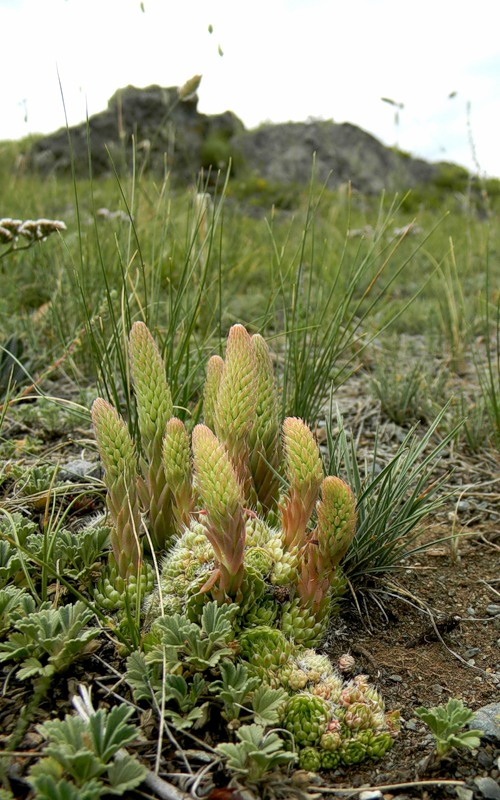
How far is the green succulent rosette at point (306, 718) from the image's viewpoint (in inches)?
66.1

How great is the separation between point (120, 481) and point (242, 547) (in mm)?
402

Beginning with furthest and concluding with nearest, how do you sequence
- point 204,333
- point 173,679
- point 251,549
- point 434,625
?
point 204,333 < point 434,625 < point 251,549 < point 173,679

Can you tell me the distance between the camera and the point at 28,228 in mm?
3184

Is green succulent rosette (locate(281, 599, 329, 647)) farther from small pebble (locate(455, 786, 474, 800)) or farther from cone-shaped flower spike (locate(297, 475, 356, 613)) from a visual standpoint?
small pebble (locate(455, 786, 474, 800))

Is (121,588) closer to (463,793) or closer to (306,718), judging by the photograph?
(306,718)

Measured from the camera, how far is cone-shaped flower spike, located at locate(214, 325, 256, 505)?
74.1 inches

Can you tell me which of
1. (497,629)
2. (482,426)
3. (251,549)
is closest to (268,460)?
(251,549)

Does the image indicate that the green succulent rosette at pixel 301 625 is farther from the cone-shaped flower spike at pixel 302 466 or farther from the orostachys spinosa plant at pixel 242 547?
the cone-shaped flower spike at pixel 302 466

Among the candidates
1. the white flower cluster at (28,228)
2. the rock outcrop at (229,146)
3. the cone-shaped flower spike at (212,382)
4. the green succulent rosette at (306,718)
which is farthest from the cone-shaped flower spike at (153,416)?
the rock outcrop at (229,146)

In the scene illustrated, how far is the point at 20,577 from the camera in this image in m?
2.05

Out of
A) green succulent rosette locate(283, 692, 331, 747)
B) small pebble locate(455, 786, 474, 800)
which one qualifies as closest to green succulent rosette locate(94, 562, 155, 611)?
green succulent rosette locate(283, 692, 331, 747)

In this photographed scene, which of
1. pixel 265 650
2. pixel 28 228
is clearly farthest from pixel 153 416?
pixel 28 228

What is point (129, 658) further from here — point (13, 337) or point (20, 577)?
point (13, 337)

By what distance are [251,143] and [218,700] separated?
49.3ft
